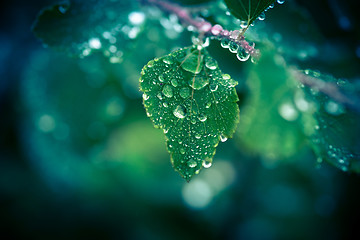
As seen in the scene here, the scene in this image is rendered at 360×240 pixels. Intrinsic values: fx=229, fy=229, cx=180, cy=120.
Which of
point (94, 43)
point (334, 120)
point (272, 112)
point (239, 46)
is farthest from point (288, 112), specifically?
point (94, 43)

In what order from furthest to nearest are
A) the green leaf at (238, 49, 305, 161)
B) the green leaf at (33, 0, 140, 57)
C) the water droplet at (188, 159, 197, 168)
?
the green leaf at (238, 49, 305, 161) → the green leaf at (33, 0, 140, 57) → the water droplet at (188, 159, 197, 168)

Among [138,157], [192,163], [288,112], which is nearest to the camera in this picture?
[192,163]

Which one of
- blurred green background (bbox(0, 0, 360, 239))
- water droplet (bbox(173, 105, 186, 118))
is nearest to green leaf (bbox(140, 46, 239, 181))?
water droplet (bbox(173, 105, 186, 118))

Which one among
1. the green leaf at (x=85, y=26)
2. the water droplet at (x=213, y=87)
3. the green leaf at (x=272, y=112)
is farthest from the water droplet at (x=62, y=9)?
the green leaf at (x=272, y=112)

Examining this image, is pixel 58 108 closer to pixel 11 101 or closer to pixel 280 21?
pixel 11 101

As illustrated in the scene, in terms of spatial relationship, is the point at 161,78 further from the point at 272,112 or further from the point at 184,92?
the point at 272,112

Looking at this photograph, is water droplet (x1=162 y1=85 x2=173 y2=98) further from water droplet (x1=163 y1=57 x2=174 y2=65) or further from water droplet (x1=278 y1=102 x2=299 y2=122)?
water droplet (x1=278 y1=102 x2=299 y2=122)

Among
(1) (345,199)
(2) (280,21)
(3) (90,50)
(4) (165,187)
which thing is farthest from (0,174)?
(1) (345,199)
